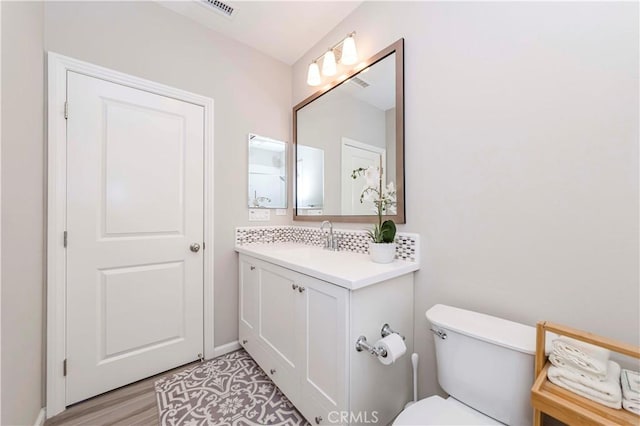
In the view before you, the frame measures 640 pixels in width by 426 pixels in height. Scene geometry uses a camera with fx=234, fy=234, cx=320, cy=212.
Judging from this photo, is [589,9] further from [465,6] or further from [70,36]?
[70,36]

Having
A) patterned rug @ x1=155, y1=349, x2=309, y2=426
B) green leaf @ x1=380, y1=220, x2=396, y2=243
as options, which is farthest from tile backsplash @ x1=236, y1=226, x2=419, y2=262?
patterned rug @ x1=155, y1=349, x2=309, y2=426

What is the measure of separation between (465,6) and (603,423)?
5.28 ft

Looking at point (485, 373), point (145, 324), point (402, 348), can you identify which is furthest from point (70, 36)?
point (485, 373)

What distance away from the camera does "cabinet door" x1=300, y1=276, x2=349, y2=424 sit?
0.98 m

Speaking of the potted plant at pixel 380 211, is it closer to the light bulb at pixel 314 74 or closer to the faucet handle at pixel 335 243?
the faucet handle at pixel 335 243

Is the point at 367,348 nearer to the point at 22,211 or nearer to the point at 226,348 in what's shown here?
the point at 226,348

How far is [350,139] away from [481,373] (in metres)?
1.46

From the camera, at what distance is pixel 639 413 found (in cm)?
59

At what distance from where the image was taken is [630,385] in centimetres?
66

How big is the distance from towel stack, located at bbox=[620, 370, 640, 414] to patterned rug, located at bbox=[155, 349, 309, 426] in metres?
1.26

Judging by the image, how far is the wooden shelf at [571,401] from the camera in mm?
605

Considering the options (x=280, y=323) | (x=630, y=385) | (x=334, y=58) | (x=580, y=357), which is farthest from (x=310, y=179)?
(x=630, y=385)

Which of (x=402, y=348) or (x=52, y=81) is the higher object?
(x=52, y=81)

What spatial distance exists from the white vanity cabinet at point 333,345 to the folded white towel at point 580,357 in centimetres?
58
